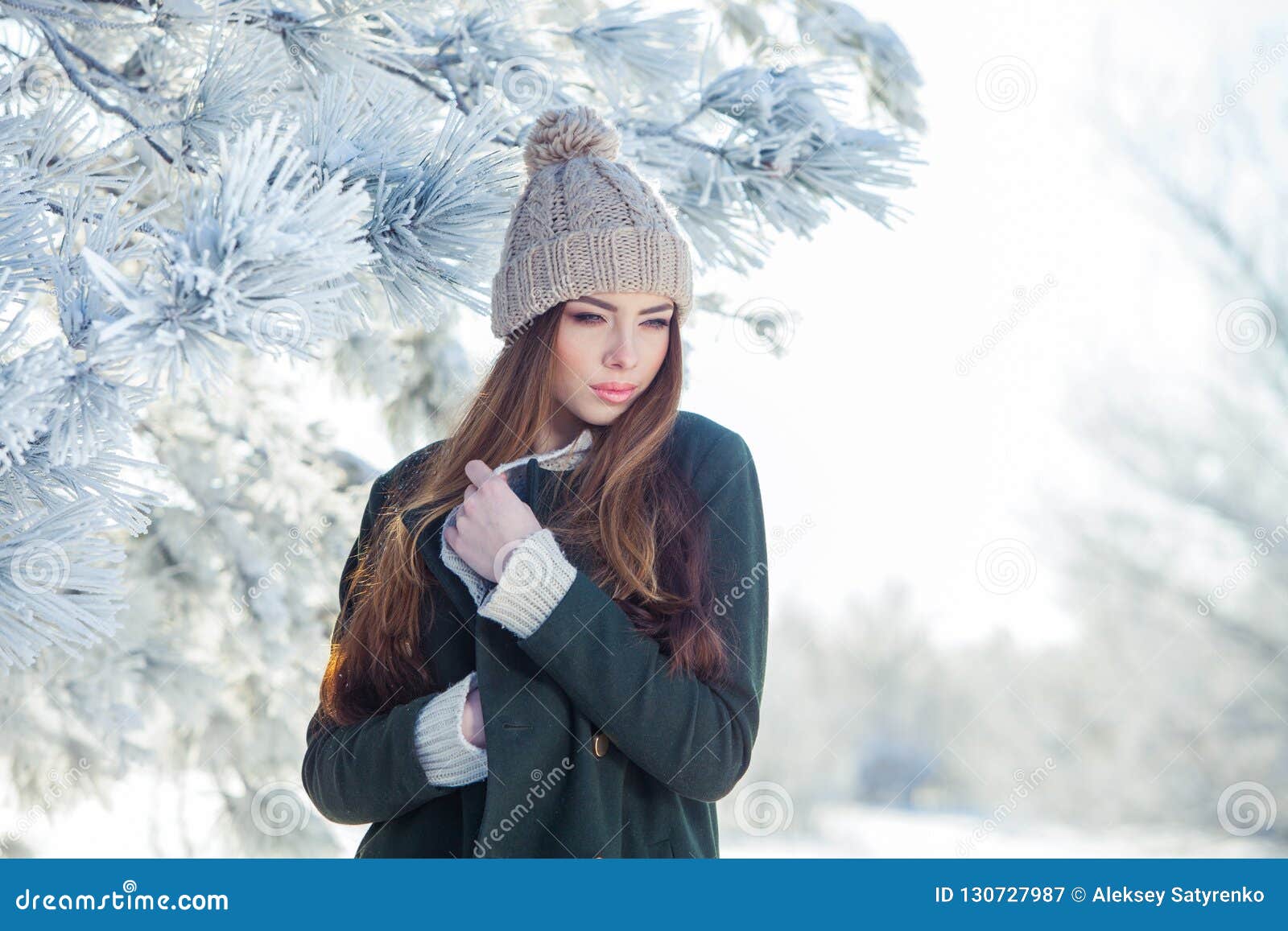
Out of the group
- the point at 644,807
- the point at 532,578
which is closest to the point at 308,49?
the point at 532,578

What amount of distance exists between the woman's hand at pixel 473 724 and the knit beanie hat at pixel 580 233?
35 cm

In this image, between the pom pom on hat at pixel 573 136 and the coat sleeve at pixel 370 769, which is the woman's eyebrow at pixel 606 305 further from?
the coat sleeve at pixel 370 769

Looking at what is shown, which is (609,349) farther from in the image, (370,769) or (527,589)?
(370,769)

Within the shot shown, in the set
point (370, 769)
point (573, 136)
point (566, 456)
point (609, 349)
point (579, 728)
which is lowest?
point (370, 769)

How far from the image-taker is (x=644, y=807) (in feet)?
3.17

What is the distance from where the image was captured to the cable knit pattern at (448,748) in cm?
94

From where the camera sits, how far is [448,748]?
942 millimetres

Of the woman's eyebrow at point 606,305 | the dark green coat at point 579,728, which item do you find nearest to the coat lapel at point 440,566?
the dark green coat at point 579,728

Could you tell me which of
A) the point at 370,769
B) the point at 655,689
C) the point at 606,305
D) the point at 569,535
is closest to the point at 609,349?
the point at 606,305

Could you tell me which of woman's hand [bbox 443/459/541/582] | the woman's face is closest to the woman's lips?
the woman's face

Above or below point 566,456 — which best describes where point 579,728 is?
below

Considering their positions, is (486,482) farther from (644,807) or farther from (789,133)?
(789,133)

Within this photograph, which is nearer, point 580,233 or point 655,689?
point 655,689

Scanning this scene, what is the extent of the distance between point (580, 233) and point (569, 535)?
0.27 metres
